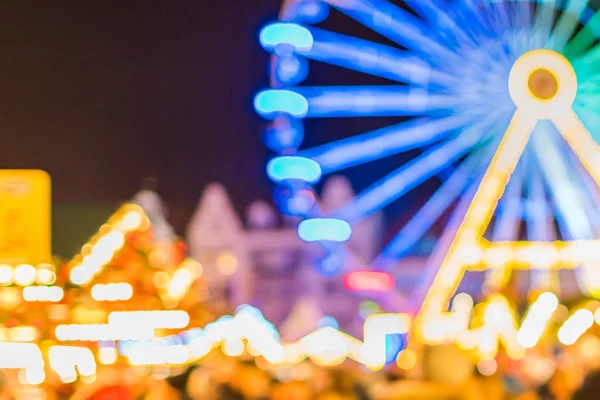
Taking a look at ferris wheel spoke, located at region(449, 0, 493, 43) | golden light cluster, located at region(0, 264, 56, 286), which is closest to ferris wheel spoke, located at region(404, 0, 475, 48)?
ferris wheel spoke, located at region(449, 0, 493, 43)

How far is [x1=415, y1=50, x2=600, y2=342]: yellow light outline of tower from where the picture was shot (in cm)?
873

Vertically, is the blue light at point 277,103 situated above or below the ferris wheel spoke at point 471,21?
below

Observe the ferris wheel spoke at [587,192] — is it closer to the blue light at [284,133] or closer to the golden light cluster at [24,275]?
the blue light at [284,133]

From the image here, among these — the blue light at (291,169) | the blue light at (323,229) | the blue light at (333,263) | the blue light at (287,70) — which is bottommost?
the blue light at (333,263)

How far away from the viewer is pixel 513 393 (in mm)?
4477

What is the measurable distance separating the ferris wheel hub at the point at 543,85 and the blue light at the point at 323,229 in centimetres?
205

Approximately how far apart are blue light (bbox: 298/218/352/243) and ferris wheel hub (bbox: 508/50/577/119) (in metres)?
2.05

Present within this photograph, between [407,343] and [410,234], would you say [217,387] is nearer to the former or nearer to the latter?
[407,343]

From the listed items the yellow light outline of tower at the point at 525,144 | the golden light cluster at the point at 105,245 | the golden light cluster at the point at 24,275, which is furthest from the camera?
the golden light cluster at the point at 105,245

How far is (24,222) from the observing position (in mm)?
4328

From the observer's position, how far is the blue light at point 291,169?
9398mm

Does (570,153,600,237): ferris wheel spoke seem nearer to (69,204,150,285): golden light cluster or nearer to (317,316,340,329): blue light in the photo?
(69,204,150,285): golden light cluster

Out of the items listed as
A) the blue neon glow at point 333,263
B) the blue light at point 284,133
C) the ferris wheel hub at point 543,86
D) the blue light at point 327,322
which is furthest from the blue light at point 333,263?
the blue light at point 327,322

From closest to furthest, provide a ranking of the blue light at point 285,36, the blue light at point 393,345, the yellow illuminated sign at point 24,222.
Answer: the yellow illuminated sign at point 24,222
the blue light at point 393,345
the blue light at point 285,36
